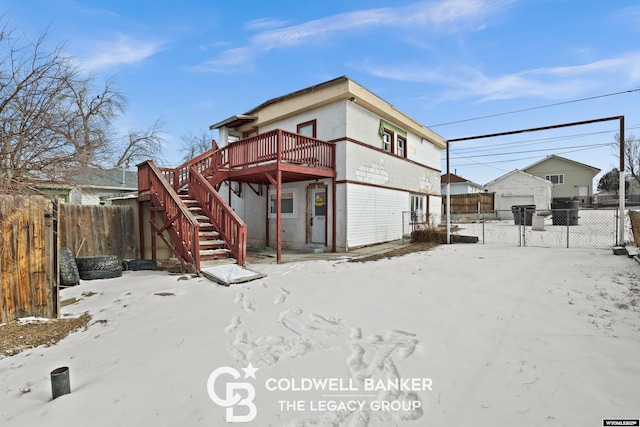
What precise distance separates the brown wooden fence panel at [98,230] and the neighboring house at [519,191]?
1168 inches

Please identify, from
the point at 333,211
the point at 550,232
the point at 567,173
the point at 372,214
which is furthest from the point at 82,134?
the point at 567,173

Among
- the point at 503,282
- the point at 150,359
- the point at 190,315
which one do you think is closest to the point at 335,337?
the point at 150,359

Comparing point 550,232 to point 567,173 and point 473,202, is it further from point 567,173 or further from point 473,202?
point 567,173

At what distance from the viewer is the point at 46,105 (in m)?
3.84

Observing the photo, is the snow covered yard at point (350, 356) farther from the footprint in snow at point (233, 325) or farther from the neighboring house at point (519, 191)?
the neighboring house at point (519, 191)

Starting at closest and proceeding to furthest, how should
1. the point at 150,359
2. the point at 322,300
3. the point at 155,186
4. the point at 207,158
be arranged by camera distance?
the point at 150,359
the point at 322,300
the point at 155,186
the point at 207,158

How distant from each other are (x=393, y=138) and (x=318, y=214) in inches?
212

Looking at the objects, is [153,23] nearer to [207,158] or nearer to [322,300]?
[207,158]

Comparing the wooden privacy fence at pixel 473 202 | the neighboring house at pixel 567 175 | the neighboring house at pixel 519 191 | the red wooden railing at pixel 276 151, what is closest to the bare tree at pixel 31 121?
the red wooden railing at pixel 276 151

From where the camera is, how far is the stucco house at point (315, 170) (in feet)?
31.9

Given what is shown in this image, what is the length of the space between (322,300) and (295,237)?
6970 mm

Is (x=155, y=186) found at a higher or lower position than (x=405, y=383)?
higher

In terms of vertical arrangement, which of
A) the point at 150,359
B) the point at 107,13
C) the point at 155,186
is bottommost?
the point at 150,359

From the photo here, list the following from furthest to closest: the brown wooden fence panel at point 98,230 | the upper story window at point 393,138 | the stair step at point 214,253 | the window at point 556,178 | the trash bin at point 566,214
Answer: the window at point 556,178
the trash bin at point 566,214
the upper story window at point 393,138
the brown wooden fence panel at point 98,230
the stair step at point 214,253
